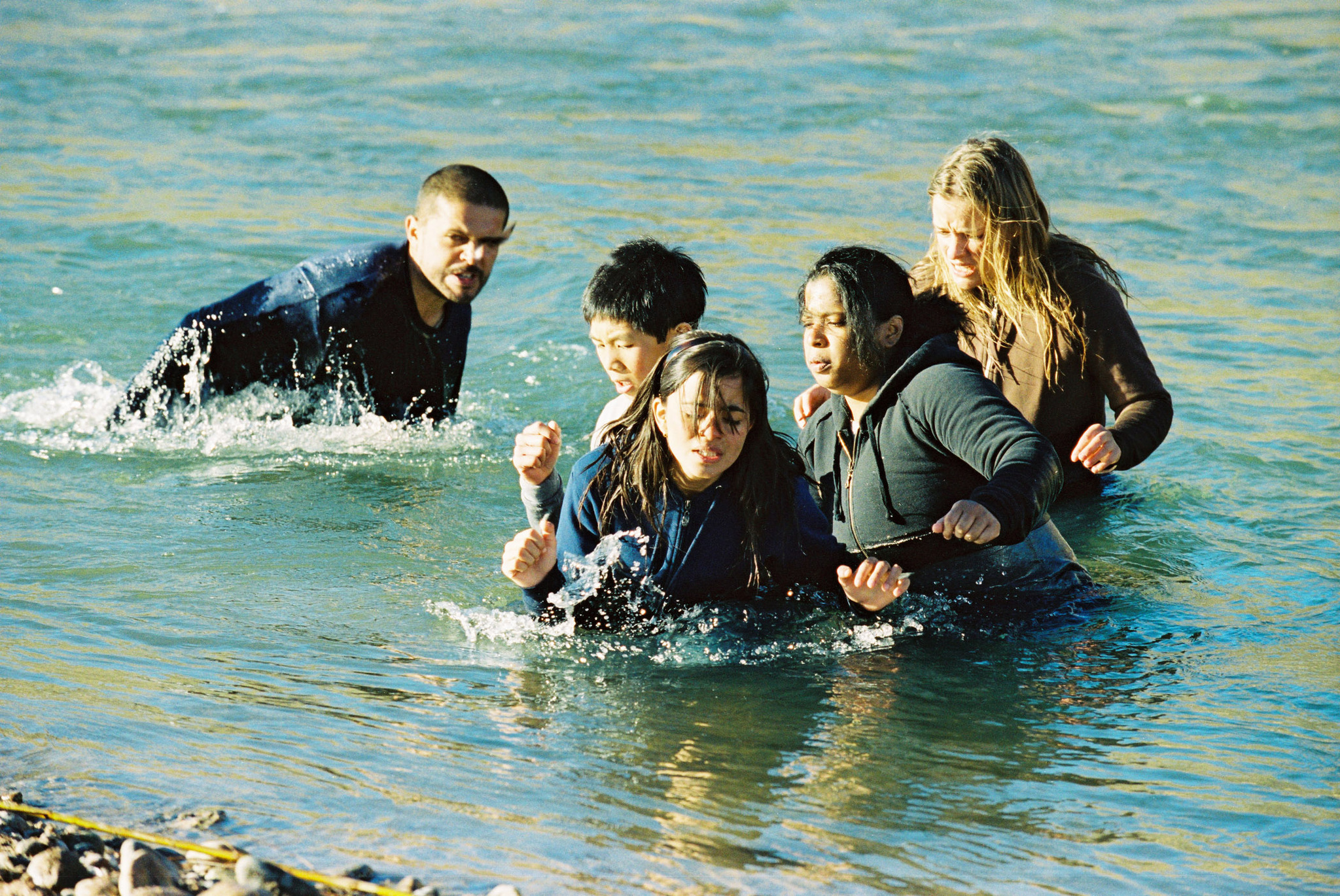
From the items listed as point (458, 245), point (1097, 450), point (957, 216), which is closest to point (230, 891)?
point (1097, 450)

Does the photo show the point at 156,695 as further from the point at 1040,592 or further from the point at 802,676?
the point at 1040,592

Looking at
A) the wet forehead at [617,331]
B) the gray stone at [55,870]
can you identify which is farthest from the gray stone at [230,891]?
the wet forehead at [617,331]

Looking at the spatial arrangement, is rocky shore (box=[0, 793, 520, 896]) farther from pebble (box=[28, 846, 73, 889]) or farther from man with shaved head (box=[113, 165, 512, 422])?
man with shaved head (box=[113, 165, 512, 422])

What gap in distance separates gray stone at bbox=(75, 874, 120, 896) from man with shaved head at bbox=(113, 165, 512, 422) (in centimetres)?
404

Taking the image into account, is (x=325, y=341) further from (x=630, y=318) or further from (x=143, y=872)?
(x=143, y=872)

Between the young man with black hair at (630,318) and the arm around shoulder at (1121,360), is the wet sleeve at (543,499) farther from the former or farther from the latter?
the arm around shoulder at (1121,360)

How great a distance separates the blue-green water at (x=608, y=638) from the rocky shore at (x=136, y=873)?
13 centimetres

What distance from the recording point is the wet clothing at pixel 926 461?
174 inches

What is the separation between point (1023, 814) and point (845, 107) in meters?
12.9

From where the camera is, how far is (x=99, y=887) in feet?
11.2

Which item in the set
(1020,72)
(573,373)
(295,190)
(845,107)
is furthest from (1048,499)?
(1020,72)

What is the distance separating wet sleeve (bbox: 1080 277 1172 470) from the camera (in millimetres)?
5477

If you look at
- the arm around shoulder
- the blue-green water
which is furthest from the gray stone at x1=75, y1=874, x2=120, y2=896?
the arm around shoulder

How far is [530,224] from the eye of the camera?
1203cm
